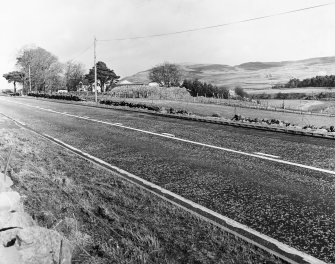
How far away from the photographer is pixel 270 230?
4016 mm

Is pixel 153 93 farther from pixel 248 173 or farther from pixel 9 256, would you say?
pixel 9 256

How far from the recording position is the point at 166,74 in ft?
470

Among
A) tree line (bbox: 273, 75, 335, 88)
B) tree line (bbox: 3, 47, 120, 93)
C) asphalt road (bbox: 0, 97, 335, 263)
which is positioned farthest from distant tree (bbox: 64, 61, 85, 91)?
asphalt road (bbox: 0, 97, 335, 263)

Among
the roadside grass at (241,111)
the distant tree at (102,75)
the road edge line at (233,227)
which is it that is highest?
the distant tree at (102,75)

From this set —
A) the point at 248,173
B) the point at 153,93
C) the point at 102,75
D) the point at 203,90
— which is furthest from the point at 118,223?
the point at 102,75

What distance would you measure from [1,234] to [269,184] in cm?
441

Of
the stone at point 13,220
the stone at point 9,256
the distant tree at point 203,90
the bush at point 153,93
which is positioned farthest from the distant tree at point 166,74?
the stone at point 9,256

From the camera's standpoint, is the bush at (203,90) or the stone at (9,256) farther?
the bush at (203,90)

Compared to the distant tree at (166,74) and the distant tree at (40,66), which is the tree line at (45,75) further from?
→ the distant tree at (166,74)

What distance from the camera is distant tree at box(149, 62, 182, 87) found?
470ft

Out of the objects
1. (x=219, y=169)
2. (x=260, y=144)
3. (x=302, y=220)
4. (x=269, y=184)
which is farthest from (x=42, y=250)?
(x=260, y=144)

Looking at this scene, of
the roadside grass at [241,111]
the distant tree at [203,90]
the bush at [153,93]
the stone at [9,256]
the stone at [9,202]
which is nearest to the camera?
the stone at [9,256]

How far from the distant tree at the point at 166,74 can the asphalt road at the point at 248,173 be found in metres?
132

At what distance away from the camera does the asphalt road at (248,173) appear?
4.21 meters
